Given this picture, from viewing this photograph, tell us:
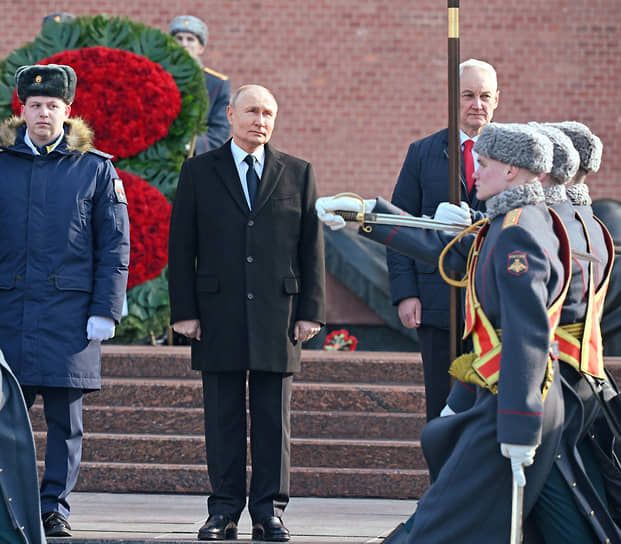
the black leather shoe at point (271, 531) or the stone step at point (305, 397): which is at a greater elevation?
the stone step at point (305, 397)

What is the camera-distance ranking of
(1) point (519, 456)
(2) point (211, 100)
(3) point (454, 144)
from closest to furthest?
1. (1) point (519, 456)
2. (3) point (454, 144)
3. (2) point (211, 100)

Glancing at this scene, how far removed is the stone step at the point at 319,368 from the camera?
22.7 feet

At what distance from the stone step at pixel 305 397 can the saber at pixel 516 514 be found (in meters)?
3.23

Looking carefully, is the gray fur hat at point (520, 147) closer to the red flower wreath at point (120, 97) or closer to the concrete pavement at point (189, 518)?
the concrete pavement at point (189, 518)

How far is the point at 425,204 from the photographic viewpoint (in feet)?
16.5

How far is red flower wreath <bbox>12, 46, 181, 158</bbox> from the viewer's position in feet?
24.8

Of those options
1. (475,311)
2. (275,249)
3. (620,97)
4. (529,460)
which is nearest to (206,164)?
(275,249)

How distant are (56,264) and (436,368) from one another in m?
1.61

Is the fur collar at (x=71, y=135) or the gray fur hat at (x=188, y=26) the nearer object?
the fur collar at (x=71, y=135)

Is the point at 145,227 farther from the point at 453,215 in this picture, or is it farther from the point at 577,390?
the point at 577,390

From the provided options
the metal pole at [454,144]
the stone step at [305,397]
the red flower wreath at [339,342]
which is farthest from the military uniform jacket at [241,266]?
the red flower wreath at [339,342]

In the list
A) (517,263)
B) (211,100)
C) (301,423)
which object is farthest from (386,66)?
A: (517,263)

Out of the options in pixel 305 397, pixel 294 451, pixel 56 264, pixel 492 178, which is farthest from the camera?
pixel 305 397

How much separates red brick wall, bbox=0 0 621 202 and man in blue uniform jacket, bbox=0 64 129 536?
20.0ft
